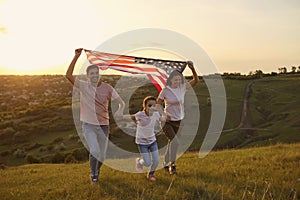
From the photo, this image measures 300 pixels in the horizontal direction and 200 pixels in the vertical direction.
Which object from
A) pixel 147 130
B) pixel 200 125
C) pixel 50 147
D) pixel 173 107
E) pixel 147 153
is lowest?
pixel 50 147

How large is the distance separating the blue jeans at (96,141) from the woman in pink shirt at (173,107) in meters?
1.72

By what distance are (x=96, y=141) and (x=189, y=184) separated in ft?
8.32

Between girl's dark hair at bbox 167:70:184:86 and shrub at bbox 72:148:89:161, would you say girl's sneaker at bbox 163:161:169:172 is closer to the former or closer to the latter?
girl's dark hair at bbox 167:70:184:86

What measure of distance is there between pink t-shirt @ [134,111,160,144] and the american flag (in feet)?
4.53

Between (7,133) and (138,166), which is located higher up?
(138,166)

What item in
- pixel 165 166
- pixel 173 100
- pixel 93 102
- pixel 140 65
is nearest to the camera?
pixel 93 102

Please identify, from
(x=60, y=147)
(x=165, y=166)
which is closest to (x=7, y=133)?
(x=60, y=147)

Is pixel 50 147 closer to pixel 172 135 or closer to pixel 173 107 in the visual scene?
pixel 172 135

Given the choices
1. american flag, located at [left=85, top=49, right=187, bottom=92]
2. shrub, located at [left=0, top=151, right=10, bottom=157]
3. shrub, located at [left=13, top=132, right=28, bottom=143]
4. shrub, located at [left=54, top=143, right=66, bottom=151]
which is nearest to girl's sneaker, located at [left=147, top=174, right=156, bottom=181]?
american flag, located at [left=85, top=49, right=187, bottom=92]

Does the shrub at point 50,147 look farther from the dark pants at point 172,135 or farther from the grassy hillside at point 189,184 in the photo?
the dark pants at point 172,135

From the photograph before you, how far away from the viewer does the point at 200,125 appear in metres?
70.8

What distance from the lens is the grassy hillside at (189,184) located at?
808 cm

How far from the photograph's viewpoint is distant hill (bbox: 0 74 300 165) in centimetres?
5816

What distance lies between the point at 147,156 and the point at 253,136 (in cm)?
6157
